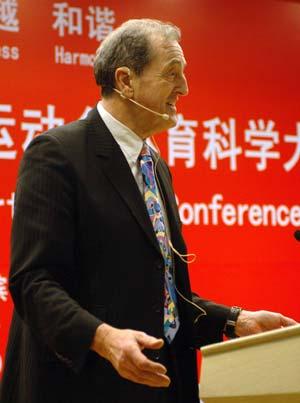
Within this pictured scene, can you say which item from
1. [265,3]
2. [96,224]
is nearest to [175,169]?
[265,3]

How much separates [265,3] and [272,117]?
0.59 m

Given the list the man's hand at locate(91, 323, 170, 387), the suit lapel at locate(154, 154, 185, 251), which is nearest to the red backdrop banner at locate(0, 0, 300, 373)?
the suit lapel at locate(154, 154, 185, 251)

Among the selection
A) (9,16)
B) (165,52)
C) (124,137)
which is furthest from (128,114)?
(9,16)

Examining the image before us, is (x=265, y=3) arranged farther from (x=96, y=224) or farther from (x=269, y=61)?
(x=96, y=224)

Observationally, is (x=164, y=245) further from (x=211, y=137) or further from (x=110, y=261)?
(x=211, y=137)

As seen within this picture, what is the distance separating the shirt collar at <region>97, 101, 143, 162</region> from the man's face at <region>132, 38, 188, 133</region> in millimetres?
53

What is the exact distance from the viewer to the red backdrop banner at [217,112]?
3.21m

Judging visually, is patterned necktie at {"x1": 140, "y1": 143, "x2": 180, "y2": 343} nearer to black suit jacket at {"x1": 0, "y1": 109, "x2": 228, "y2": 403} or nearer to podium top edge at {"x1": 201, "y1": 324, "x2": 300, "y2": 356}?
black suit jacket at {"x1": 0, "y1": 109, "x2": 228, "y2": 403}

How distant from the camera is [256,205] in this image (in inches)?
138

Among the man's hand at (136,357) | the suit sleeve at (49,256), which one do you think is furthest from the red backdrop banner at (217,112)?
the man's hand at (136,357)

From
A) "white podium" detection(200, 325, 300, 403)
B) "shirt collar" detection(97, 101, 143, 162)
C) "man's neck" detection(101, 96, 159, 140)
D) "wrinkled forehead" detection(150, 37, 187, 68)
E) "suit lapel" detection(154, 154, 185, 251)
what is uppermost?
"wrinkled forehead" detection(150, 37, 187, 68)

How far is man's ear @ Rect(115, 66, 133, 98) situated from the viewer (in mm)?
1834

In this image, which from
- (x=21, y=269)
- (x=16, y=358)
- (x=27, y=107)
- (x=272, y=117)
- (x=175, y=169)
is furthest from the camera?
(x=272, y=117)

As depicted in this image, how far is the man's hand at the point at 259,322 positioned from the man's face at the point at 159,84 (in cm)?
52
